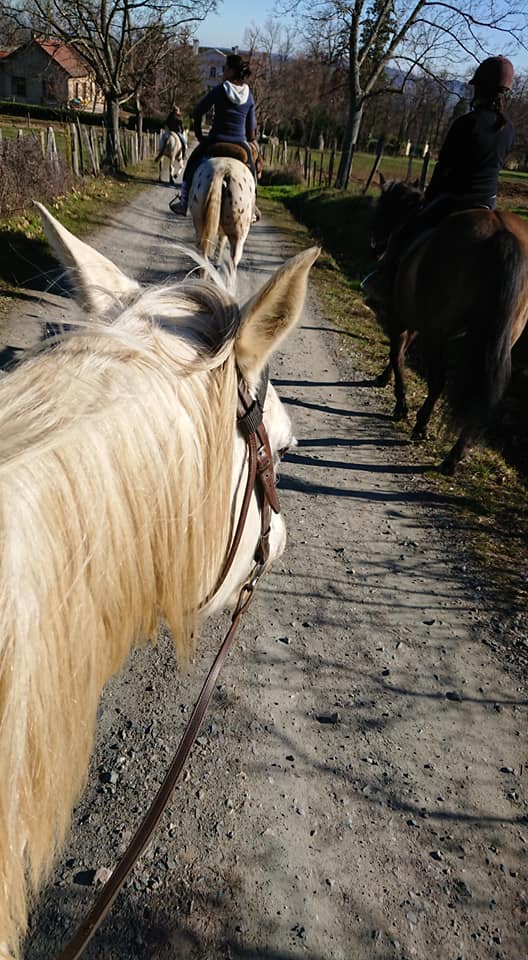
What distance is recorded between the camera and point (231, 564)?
65.7 inches

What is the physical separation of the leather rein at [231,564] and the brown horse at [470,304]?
3.55 m

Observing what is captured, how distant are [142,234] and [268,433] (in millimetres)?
12470

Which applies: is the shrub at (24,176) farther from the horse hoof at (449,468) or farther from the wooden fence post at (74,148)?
the horse hoof at (449,468)

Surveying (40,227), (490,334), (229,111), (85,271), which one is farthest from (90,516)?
(40,227)

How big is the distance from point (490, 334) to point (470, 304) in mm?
396

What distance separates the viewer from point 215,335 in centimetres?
146

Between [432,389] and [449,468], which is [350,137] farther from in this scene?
[449,468]

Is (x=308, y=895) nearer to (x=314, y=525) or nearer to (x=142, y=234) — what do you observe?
(x=314, y=525)

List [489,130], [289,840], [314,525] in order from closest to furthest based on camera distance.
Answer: [289,840], [314,525], [489,130]

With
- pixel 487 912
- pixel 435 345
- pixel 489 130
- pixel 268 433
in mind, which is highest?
pixel 489 130

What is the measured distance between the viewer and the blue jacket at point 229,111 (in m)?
7.48

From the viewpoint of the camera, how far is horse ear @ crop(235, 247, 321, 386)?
132 cm

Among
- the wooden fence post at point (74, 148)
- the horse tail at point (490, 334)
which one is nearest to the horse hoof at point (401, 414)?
the horse tail at point (490, 334)

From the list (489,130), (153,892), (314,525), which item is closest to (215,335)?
(153,892)
